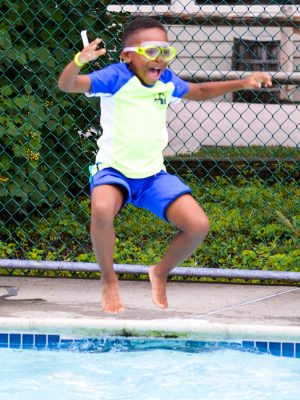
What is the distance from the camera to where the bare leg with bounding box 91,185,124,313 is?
4812 millimetres

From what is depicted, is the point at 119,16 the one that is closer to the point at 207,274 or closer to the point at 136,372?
the point at 207,274

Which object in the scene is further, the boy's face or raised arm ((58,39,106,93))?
the boy's face

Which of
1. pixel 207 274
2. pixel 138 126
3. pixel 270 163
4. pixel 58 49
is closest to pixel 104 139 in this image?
pixel 138 126

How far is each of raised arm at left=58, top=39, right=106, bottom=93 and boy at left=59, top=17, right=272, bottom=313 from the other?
0.06ft

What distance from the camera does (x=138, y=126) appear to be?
16.3 ft

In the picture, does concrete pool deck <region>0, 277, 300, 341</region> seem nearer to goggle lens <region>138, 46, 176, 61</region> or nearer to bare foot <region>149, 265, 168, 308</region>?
bare foot <region>149, 265, 168, 308</region>

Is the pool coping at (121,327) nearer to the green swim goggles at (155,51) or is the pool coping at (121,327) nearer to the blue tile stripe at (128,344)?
the blue tile stripe at (128,344)

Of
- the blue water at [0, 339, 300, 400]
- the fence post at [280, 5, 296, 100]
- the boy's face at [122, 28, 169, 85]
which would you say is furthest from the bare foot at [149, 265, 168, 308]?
the fence post at [280, 5, 296, 100]

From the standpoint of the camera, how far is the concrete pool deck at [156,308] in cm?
557

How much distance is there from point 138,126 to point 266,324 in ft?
4.54

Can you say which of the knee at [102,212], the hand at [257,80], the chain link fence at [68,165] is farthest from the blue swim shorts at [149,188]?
the chain link fence at [68,165]

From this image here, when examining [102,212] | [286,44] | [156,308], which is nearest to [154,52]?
[102,212]

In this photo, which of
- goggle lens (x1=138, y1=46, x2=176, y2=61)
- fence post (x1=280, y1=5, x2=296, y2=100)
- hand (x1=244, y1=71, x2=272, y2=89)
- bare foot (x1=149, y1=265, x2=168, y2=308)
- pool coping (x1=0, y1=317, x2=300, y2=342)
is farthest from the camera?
fence post (x1=280, y1=5, x2=296, y2=100)

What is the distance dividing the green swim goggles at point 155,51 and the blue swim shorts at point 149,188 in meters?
0.54
